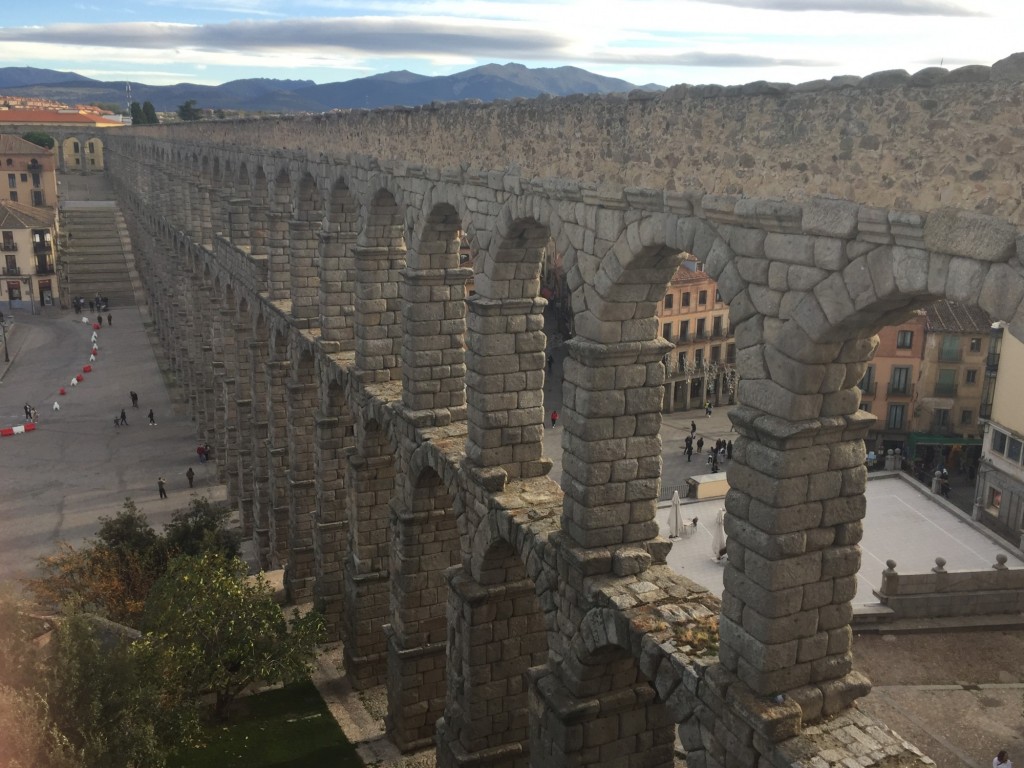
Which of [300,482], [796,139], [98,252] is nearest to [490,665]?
[796,139]

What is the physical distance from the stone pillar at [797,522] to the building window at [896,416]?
41.3 m

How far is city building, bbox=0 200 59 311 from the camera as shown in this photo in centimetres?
7925

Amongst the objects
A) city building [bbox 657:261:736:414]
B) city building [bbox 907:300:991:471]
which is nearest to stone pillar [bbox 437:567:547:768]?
city building [bbox 907:300:991:471]

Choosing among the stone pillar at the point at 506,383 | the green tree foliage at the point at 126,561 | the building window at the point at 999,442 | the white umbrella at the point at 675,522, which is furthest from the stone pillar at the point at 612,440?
the building window at the point at 999,442

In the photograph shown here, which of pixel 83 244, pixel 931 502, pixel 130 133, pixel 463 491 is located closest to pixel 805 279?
pixel 463 491

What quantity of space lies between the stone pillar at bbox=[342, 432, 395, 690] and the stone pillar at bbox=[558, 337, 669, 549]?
9.56 m

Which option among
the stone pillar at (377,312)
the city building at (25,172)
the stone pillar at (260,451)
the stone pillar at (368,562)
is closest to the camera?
the stone pillar at (377,312)

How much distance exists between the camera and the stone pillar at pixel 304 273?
27406 mm

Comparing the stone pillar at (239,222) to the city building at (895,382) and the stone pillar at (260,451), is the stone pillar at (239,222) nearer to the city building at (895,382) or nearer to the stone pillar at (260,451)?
the stone pillar at (260,451)

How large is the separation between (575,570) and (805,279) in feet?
18.7

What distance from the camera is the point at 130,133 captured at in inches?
3425

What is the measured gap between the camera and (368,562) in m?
23.1

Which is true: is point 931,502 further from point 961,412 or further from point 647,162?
point 647,162

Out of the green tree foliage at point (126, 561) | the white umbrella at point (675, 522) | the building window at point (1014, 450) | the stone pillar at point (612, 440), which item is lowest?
the green tree foliage at point (126, 561)
